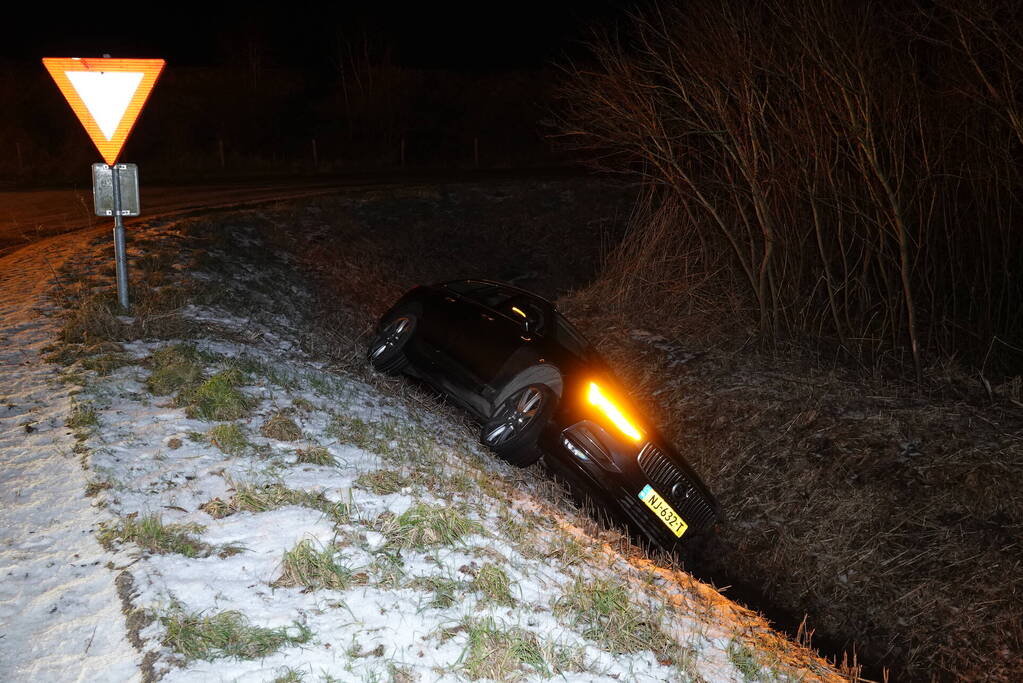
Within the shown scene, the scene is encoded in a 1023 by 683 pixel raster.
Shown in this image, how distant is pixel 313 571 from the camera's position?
4.21 metres

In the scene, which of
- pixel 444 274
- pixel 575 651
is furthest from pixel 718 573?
pixel 444 274

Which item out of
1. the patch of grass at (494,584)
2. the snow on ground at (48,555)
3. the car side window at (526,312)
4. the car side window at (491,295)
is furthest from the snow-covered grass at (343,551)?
the car side window at (491,295)

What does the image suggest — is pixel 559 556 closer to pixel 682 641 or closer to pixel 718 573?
pixel 682 641

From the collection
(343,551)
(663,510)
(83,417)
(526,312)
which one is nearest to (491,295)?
(526,312)

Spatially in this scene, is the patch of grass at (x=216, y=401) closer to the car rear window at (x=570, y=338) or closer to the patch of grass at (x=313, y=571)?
the patch of grass at (x=313, y=571)

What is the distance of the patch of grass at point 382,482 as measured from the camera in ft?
17.1

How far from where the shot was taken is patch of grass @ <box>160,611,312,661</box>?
141 inches

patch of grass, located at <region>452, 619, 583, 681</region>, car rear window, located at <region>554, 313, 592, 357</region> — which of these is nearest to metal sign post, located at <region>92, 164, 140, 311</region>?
car rear window, located at <region>554, 313, 592, 357</region>

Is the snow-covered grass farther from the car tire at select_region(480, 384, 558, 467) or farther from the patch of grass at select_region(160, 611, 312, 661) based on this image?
the car tire at select_region(480, 384, 558, 467)

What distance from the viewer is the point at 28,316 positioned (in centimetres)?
803

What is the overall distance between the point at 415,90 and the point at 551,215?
23.0 meters

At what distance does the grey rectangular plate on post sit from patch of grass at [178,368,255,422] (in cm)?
234

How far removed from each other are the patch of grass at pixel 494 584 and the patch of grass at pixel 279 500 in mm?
908

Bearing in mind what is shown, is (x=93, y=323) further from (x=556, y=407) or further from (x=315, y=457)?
(x=556, y=407)
